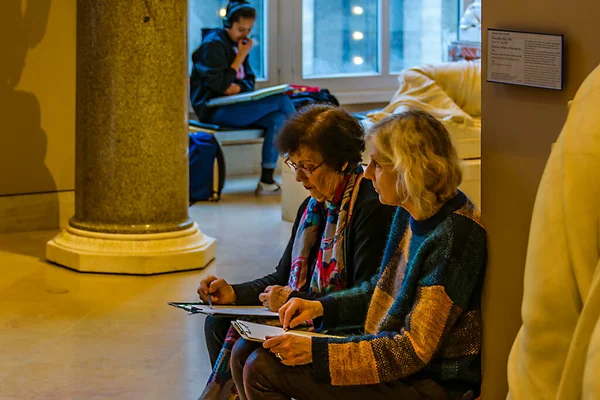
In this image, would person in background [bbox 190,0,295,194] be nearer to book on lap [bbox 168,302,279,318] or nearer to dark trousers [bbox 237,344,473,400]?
book on lap [bbox 168,302,279,318]

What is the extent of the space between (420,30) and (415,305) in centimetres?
930

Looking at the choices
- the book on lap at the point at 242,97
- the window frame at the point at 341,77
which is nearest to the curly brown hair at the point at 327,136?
the book on lap at the point at 242,97

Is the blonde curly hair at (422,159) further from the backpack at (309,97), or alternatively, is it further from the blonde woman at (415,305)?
the backpack at (309,97)

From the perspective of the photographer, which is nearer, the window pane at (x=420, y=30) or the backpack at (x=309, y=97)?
the backpack at (x=309, y=97)

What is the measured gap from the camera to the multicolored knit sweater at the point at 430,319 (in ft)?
8.27

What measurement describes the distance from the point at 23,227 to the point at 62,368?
3070 millimetres

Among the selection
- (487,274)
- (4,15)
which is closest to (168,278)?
(4,15)

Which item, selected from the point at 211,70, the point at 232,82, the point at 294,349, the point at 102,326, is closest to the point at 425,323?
the point at 294,349

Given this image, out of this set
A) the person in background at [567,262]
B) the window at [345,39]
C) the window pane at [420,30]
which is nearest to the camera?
the person in background at [567,262]

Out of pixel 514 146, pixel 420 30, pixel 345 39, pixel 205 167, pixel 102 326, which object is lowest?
pixel 102 326

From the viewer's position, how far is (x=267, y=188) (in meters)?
9.05

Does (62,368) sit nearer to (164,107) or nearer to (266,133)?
(164,107)

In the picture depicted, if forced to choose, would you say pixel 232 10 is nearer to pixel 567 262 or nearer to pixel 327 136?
pixel 327 136

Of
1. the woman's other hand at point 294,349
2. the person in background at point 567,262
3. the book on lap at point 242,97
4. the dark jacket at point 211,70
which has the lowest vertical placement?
the woman's other hand at point 294,349
